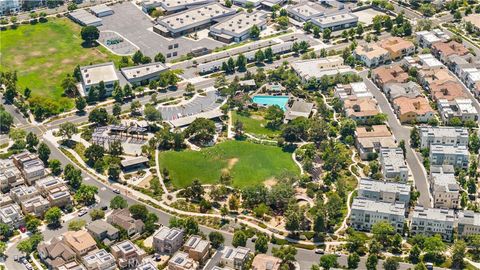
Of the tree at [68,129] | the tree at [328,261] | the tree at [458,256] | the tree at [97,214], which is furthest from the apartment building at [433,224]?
the tree at [68,129]

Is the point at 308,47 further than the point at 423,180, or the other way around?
the point at 308,47

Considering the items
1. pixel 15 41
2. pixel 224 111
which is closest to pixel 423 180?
pixel 224 111

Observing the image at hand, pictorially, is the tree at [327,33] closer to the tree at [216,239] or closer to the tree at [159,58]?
the tree at [159,58]

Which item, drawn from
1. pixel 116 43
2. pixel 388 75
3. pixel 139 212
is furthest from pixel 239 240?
pixel 116 43

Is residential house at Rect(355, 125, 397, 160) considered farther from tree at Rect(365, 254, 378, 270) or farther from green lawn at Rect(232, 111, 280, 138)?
tree at Rect(365, 254, 378, 270)

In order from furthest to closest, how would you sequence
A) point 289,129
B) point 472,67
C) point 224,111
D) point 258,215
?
point 472,67, point 224,111, point 289,129, point 258,215

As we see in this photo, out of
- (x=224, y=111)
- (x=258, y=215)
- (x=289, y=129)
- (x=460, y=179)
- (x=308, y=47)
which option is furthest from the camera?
(x=308, y=47)

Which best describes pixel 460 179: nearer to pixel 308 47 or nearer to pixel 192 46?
pixel 308 47

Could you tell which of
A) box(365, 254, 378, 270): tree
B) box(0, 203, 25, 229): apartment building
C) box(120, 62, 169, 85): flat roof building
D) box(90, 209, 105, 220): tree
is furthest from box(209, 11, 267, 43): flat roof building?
box(365, 254, 378, 270): tree
